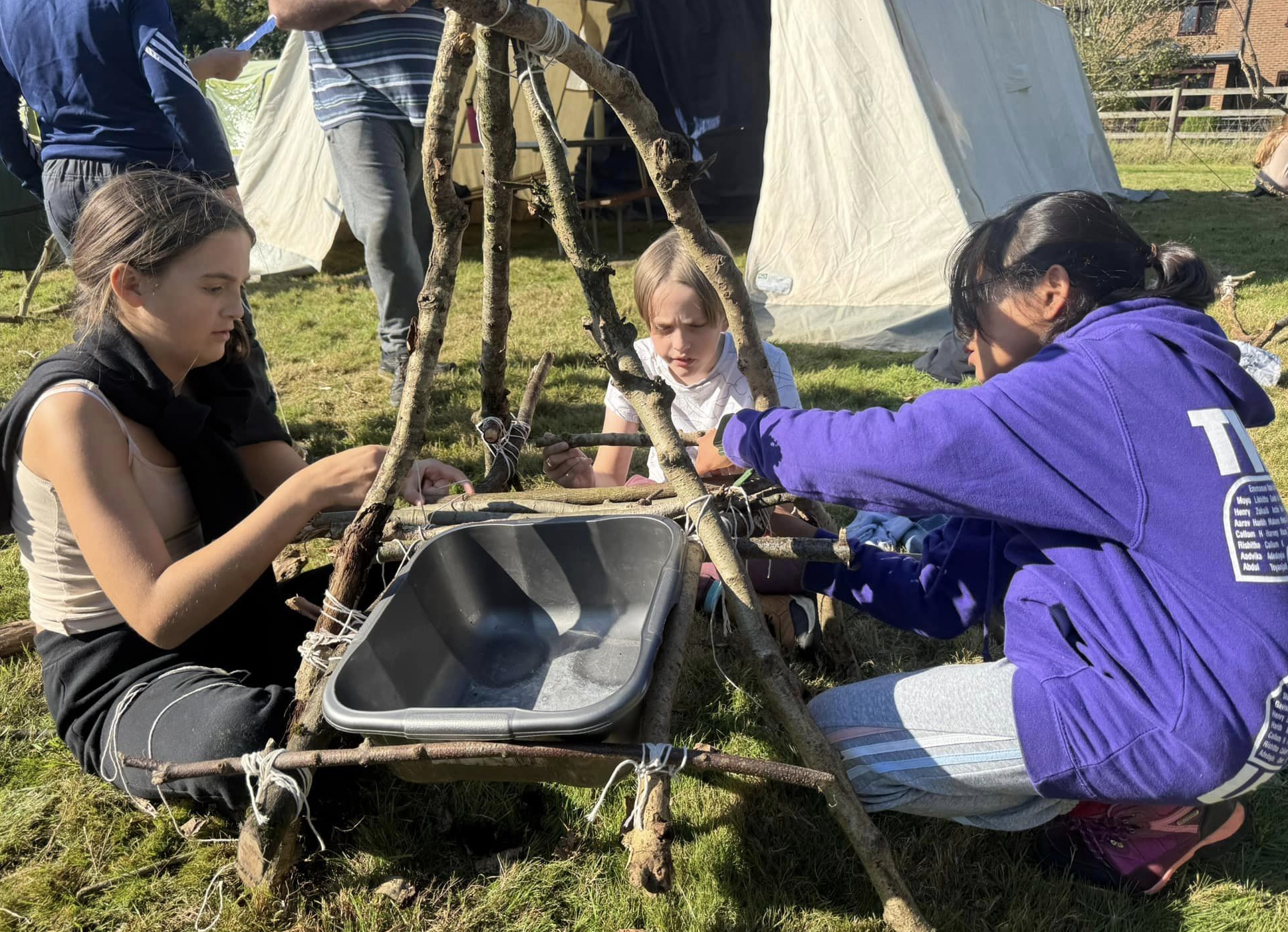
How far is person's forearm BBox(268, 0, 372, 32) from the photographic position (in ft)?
10.5

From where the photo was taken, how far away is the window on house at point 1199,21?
2439 cm

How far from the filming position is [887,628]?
229cm

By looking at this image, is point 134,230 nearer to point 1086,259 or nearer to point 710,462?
point 710,462

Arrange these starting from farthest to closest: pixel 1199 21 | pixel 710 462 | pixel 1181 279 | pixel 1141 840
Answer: pixel 1199 21 < pixel 710 462 < pixel 1141 840 < pixel 1181 279

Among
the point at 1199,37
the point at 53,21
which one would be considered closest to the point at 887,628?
the point at 53,21

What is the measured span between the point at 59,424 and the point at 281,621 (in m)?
0.63

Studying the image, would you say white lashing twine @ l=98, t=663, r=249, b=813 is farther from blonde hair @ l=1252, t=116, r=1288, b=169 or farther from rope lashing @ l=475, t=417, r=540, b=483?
blonde hair @ l=1252, t=116, r=1288, b=169

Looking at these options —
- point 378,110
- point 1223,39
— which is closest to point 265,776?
point 378,110

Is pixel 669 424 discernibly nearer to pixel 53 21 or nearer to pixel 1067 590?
pixel 1067 590

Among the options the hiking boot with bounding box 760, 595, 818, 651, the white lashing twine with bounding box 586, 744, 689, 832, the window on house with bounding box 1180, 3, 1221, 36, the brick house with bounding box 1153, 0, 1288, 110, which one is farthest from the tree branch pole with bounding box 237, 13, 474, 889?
the window on house with bounding box 1180, 3, 1221, 36

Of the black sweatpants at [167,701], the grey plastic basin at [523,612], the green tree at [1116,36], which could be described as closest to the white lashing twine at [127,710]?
the black sweatpants at [167,701]

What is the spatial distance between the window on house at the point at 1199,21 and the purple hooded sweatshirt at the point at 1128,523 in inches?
1155

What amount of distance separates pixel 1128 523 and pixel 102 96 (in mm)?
2897

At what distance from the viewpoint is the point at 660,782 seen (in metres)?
1.14
